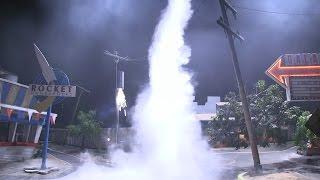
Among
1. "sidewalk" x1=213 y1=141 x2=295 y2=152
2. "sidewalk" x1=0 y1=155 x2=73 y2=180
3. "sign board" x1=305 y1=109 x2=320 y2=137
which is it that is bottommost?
"sidewalk" x1=0 y1=155 x2=73 y2=180

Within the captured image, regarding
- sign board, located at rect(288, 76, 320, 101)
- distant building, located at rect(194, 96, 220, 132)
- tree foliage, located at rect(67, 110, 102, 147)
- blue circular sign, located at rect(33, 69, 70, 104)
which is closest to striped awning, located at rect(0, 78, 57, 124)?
blue circular sign, located at rect(33, 69, 70, 104)

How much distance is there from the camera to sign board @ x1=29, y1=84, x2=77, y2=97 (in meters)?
21.6

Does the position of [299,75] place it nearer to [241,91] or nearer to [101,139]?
[241,91]

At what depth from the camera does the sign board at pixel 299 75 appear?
25.1 metres

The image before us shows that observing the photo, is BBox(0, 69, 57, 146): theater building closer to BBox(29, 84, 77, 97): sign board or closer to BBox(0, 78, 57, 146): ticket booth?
BBox(0, 78, 57, 146): ticket booth

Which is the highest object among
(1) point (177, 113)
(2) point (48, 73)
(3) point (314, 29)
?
(3) point (314, 29)

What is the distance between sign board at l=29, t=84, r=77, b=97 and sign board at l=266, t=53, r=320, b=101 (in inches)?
618

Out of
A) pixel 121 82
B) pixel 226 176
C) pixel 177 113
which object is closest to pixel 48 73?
pixel 177 113

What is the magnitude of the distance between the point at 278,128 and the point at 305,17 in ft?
37.9

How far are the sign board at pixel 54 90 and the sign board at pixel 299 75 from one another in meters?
15.7

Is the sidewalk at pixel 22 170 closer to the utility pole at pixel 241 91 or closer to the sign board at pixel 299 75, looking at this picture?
the utility pole at pixel 241 91

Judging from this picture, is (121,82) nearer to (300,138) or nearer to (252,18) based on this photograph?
(252,18)

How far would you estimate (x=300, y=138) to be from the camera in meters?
26.2

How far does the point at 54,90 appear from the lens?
71.1 feet
